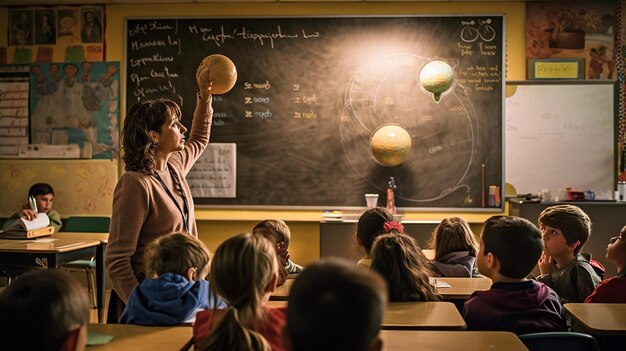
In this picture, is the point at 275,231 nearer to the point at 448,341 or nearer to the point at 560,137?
the point at 448,341

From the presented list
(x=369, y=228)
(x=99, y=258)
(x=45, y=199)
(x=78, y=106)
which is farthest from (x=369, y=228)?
(x=78, y=106)

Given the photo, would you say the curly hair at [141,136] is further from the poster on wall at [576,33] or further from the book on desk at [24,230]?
the poster on wall at [576,33]

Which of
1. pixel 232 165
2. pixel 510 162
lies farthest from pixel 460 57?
pixel 232 165

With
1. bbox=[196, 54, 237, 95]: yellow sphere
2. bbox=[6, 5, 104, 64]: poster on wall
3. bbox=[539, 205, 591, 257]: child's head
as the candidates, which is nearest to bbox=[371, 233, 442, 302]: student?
bbox=[539, 205, 591, 257]: child's head

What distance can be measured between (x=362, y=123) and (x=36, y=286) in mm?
4336

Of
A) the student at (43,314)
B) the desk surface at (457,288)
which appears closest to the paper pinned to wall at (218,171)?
the desk surface at (457,288)

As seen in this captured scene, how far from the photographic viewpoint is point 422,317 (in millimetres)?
2221

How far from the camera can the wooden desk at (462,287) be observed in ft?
9.00

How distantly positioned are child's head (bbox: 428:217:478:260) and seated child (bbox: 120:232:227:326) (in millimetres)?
1512

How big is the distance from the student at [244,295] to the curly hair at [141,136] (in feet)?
2.95

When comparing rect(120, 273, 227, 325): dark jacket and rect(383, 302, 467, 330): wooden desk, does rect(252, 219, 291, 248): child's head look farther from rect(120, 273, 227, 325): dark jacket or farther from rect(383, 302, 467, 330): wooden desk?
rect(120, 273, 227, 325): dark jacket

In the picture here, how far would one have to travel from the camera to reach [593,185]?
5320mm

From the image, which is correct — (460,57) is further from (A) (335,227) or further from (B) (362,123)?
(A) (335,227)

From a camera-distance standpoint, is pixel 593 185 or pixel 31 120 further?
pixel 31 120
